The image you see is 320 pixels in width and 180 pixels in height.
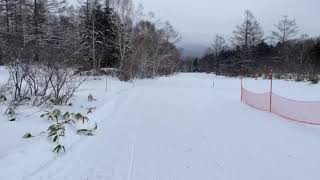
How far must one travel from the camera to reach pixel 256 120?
10062mm

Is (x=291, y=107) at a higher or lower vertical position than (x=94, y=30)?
lower

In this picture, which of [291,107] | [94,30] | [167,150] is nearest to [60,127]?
[167,150]

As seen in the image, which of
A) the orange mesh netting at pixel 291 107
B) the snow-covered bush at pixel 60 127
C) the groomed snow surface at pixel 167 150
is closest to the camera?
the groomed snow surface at pixel 167 150

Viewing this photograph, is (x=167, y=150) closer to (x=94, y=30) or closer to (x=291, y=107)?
(x=291, y=107)

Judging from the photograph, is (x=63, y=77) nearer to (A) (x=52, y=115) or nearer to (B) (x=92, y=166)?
(A) (x=52, y=115)

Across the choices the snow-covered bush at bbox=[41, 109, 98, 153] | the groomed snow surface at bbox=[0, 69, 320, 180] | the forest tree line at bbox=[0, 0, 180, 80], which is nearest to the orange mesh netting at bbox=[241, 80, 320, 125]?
the groomed snow surface at bbox=[0, 69, 320, 180]

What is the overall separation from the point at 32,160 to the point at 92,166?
38.1 inches

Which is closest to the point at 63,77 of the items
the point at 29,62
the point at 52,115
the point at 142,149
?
the point at 29,62

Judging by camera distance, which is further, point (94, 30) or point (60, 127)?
point (94, 30)

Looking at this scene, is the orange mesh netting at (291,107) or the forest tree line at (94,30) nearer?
the orange mesh netting at (291,107)

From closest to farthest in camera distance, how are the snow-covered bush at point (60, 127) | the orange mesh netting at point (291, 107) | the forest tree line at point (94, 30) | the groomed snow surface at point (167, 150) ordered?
1. the groomed snow surface at point (167, 150)
2. the snow-covered bush at point (60, 127)
3. the orange mesh netting at point (291, 107)
4. the forest tree line at point (94, 30)

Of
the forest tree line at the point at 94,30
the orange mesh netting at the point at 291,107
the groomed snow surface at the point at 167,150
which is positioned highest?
the forest tree line at the point at 94,30

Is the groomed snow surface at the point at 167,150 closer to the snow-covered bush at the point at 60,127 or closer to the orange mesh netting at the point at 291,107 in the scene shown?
the snow-covered bush at the point at 60,127

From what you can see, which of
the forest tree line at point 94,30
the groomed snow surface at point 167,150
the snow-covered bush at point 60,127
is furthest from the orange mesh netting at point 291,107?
the forest tree line at point 94,30
